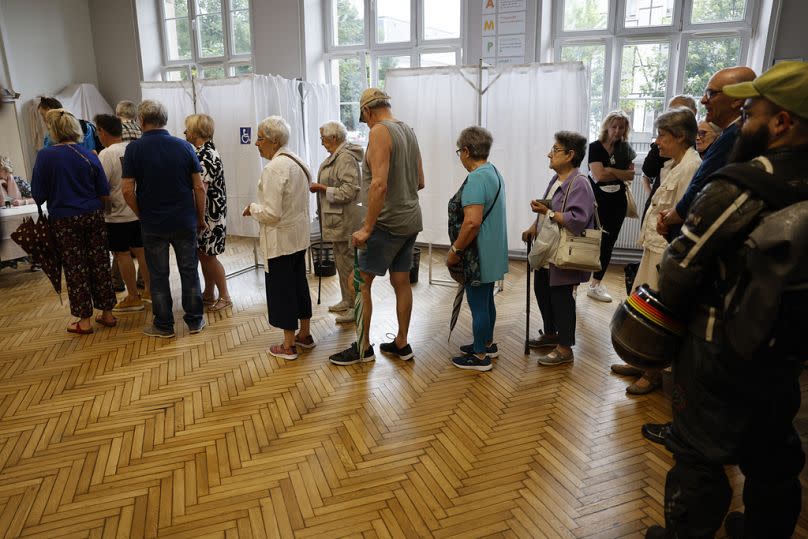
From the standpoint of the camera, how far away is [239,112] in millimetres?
5199

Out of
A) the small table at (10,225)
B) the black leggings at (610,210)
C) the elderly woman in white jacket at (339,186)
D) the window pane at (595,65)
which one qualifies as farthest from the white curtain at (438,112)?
the small table at (10,225)

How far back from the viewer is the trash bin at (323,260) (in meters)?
5.35

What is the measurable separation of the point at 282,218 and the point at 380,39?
4.95m

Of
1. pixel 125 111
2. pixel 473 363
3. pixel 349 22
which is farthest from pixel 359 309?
pixel 349 22

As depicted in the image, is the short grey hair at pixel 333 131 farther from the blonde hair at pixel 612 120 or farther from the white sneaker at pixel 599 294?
the white sneaker at pixel 599 294

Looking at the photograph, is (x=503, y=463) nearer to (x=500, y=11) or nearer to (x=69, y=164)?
(x=69, y=164)

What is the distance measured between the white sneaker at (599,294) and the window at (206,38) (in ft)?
19.7

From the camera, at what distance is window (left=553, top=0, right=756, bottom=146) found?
578 centimetres

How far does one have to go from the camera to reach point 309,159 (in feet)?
19.0

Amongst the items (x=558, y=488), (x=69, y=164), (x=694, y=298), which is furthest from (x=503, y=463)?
(x=69, y=164)

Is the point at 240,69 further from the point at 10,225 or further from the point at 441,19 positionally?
the point at 10,225

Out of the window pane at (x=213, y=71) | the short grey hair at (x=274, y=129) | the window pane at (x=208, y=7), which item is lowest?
the short grey hair at (x=274, y=129)

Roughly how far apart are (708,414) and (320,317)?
329 centimetres

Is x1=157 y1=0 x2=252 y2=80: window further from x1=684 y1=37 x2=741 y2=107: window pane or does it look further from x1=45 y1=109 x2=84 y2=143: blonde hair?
x1=684 y1=37 x2=741 y2=107: window pane
